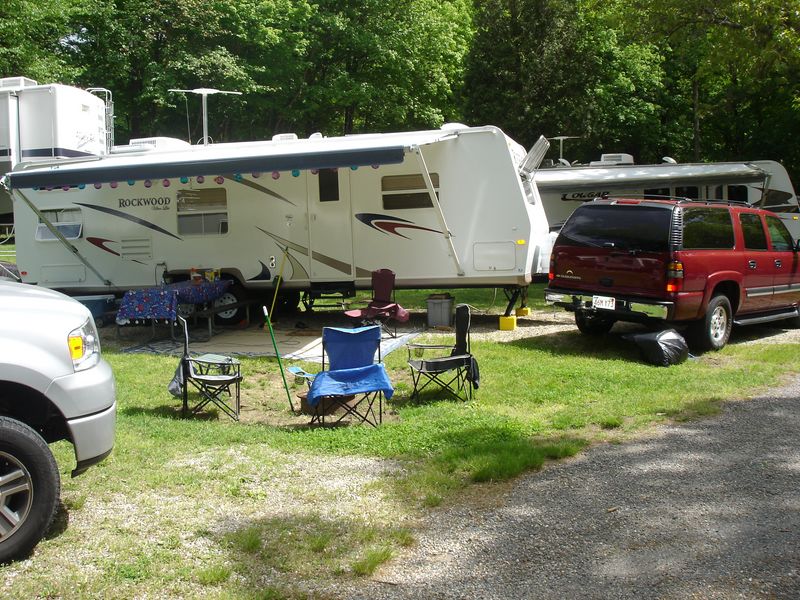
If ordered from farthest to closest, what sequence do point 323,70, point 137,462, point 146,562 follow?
point 323,70 < point 137,462 < point 146,562

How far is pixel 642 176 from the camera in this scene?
711 inches

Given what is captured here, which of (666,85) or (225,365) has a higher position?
(666,85)

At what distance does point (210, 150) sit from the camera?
12.7m

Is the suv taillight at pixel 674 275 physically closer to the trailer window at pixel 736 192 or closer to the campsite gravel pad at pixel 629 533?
the campsite gravel pad at pixel 629 533

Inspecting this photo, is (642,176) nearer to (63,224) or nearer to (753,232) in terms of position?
(753,232)

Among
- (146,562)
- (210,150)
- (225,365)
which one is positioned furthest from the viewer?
(210,150)

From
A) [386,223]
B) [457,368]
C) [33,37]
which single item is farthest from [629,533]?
[33,37]

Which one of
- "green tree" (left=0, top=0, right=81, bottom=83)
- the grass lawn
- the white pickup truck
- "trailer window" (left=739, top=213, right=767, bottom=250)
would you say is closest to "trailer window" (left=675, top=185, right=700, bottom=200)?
"trailer window" (left=739, top=213, right=767, bottom=250)

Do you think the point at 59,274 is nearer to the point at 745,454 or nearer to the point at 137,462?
the point at 137,462

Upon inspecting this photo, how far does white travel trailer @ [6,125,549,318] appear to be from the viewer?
39.7 feet

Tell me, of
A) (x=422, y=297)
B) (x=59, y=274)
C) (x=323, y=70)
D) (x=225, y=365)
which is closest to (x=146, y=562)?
(x=225, y=365)

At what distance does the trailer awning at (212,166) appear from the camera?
10.1 meters

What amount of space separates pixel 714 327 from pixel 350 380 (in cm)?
521

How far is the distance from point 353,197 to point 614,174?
8.20 meters
